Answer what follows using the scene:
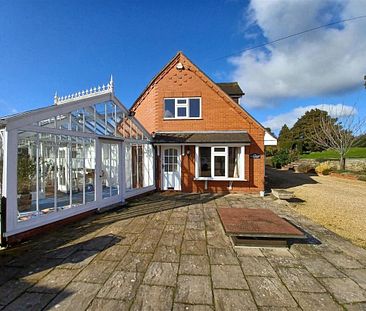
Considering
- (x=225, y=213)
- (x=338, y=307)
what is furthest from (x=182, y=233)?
(x=338, y=307)

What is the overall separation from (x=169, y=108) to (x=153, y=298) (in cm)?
1087

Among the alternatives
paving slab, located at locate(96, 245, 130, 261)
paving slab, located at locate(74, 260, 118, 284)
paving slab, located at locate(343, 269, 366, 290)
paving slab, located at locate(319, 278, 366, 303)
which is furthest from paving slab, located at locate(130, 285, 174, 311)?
paving slab, located at locate(343, 269, 366, 290)

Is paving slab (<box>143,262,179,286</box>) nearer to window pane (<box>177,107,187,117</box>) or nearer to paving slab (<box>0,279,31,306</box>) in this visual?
paving slab (<box>0,279,31,306</box>)

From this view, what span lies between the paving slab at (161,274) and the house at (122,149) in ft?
11.2

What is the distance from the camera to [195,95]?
12.6 m

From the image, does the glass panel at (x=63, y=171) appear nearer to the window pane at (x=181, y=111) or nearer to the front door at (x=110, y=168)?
the front door at (x=110, y=168)

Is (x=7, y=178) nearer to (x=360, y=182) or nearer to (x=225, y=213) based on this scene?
(x=225, y=213)

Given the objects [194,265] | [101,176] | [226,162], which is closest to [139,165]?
[101,176]

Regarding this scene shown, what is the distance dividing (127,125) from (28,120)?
16.0 feet

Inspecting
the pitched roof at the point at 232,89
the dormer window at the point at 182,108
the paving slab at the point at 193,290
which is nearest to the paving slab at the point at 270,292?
the paving slab at the point at 193,290

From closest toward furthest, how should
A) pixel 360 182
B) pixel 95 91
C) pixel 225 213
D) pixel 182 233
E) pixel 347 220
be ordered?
1. pixel 182 233
2. pixel 225 213
3. pixel 347 220
4. pixel 95 91
5. pixel 360 182

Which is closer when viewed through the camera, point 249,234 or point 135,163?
point 249,234

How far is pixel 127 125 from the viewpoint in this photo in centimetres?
996

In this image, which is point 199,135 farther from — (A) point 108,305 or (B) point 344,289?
(A) point 108,305
